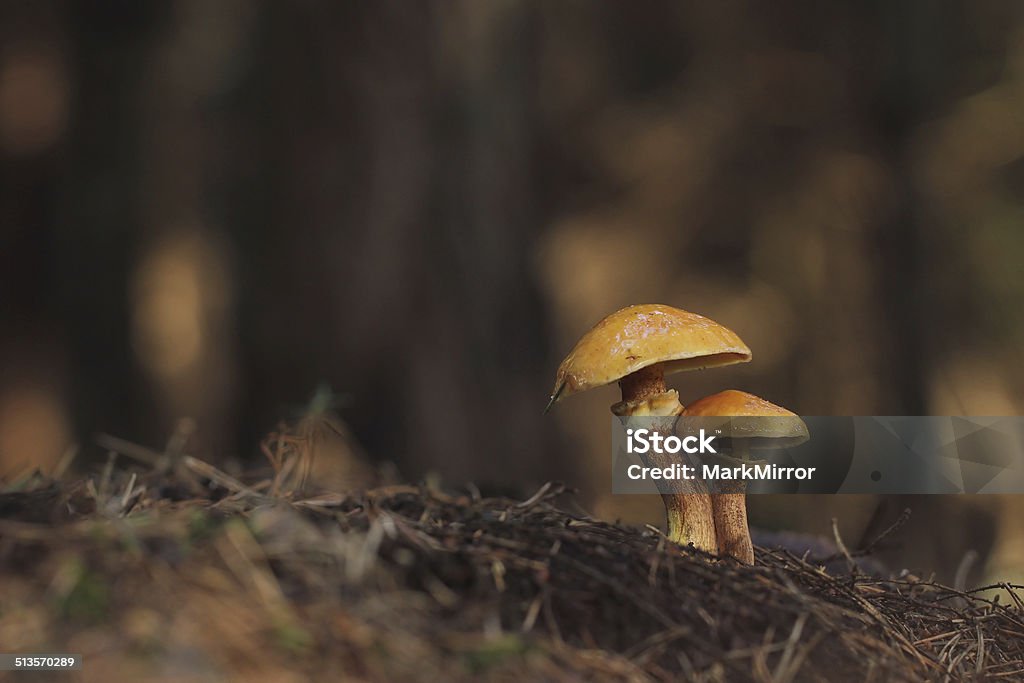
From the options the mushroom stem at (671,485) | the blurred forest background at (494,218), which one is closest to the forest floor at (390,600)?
the mushroom stem at (671,485)

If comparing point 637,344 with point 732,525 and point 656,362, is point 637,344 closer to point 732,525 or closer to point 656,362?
point 656,362

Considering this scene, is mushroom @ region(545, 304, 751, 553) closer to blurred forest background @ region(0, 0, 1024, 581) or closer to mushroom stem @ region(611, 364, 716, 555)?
mushroom stem @ region(611, 364, 716, 555)

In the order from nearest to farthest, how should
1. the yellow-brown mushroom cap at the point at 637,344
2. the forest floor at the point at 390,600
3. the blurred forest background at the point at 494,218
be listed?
the forest floor at the point at 390,600 → the yellow-brown mushroom cap at the point at 637,344 → the blurred forest background at the point at 494,218

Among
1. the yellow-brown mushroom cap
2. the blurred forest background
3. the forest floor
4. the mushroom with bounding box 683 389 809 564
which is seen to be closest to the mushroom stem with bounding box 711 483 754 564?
the mushroom with bounding box 683 389 809 564

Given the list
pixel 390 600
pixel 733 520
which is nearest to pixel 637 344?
pixel 733 520

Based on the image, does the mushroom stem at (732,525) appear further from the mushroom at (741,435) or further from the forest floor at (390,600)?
the forest floor at (390,600)

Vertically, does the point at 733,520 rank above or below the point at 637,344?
below
